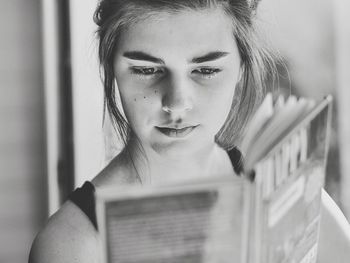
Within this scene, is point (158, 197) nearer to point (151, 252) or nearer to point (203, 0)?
point (151, 252)

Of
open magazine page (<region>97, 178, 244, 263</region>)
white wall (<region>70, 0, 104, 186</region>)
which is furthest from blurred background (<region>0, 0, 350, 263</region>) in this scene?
open magazine page (<region>97, 178, 244, 263</region>)

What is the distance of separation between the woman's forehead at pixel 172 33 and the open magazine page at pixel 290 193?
8.0 inches

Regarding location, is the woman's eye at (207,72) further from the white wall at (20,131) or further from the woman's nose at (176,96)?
the white wall at (20,131)

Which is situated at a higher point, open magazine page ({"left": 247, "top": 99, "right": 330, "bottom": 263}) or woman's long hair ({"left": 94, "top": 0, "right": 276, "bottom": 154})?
woman's long hair ({"left": 94, "top": 0, "right": 276, "bottom": 154})

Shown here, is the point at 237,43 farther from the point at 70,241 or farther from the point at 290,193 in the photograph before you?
the point at 70,241

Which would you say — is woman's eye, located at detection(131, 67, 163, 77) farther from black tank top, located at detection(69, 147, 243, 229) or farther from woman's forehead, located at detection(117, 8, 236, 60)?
black tank top, located at detection(69, 147, 243, 229)

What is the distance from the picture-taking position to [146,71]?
82 cm

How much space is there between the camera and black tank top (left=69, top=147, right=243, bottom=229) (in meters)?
0.82

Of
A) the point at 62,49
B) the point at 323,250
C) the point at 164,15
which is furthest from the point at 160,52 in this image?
the point at 323,250

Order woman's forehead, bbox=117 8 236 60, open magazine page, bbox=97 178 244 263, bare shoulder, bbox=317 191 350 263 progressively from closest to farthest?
open magazine page, bbox=97 178 244 263 → woman's forehead, bbox=117 8 236 60 → bare shoulder, bbox=317 191 350 263

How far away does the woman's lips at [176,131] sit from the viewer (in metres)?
0.83

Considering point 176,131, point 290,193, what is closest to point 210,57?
point 176,131

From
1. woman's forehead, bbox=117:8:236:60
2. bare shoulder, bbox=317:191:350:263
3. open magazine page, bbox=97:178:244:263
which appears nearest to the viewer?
open magazine page, bbox=97:178:244:263

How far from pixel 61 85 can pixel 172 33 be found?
20 cm
